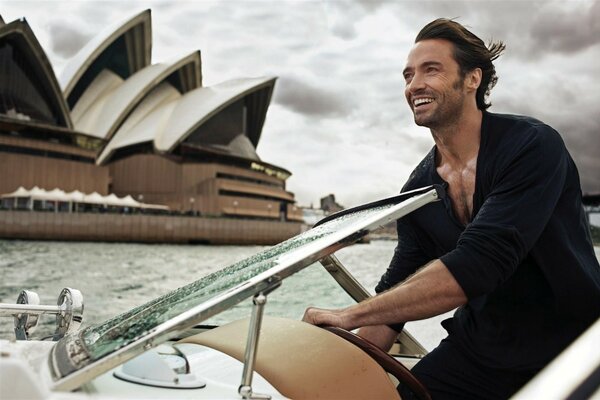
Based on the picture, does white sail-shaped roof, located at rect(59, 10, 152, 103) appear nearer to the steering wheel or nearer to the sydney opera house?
the sydney opera house

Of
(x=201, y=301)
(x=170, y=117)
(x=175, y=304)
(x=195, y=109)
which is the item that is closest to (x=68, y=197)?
(x=170, y=117)

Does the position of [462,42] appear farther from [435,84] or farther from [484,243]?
[484,243]

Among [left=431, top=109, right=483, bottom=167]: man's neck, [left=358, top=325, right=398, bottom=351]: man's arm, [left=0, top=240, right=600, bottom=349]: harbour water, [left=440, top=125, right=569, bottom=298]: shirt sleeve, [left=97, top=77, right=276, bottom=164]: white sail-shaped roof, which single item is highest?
[left=97, top=77, right=276, bottom=164]: white sail-shaped roof

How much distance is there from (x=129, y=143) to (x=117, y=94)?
3.41 metres

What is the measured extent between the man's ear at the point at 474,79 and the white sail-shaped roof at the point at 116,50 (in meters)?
41.6

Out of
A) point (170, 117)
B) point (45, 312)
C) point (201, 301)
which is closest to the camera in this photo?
point (201, 301)

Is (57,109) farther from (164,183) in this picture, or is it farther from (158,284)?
(158,284)

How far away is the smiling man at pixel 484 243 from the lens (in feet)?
4.51

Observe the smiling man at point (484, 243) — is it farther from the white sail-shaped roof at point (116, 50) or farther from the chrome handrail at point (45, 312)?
the white sail-shaped roof at point (116, 50)

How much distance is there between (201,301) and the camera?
3.60 ft

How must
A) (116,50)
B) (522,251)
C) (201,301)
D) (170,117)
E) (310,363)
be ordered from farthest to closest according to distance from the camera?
1. (170,117)
2. (116,50)
3. (522,251)
4. (310,363)
5. (201,301)

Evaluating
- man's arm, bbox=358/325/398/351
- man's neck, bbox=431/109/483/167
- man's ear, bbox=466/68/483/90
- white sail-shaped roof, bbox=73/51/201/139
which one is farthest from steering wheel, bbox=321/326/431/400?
white sail-shaped roof, bbox=73/51/201/139

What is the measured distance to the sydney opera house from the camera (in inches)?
1442

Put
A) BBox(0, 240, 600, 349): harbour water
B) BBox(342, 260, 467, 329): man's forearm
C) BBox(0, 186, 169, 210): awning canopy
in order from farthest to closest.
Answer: BBox(0, 186, 169, 210): awning canopy, BBox(0, 240, 600, 349): harbour water, BBox(342, 260, 467, 329): man's forearm
